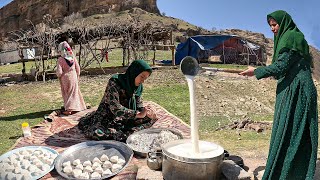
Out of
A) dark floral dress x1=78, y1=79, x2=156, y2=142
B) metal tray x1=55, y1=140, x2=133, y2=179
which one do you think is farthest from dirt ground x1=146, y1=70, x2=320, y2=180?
metal tray x1=55, y1=140, x2=133, y2=179

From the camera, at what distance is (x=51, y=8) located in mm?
48156

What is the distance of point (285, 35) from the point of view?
2.41 metres

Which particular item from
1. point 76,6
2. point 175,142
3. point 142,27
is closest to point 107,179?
point 175,142

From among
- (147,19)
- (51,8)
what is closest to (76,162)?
(147,19)

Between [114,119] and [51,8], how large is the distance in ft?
160

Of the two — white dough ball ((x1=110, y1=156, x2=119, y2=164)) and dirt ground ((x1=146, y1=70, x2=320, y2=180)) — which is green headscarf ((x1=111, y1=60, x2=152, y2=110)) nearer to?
white dough ball ((x1=110, y1=156, x2=119, y2=164))

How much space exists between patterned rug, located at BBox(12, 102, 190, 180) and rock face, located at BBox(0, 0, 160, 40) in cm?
4386

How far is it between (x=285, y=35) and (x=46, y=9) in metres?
51.1

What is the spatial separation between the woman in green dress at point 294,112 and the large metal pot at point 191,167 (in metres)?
0.44

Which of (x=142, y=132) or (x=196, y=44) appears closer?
(x=142, y=132)

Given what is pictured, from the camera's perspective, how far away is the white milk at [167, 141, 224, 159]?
8.29 ft

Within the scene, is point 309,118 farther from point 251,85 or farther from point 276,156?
point 251,85

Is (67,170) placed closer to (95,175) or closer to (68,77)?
(95,175)

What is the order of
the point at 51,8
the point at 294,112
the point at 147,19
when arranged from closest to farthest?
the point at 294,112, the point at 147,19, the point at 51,8
